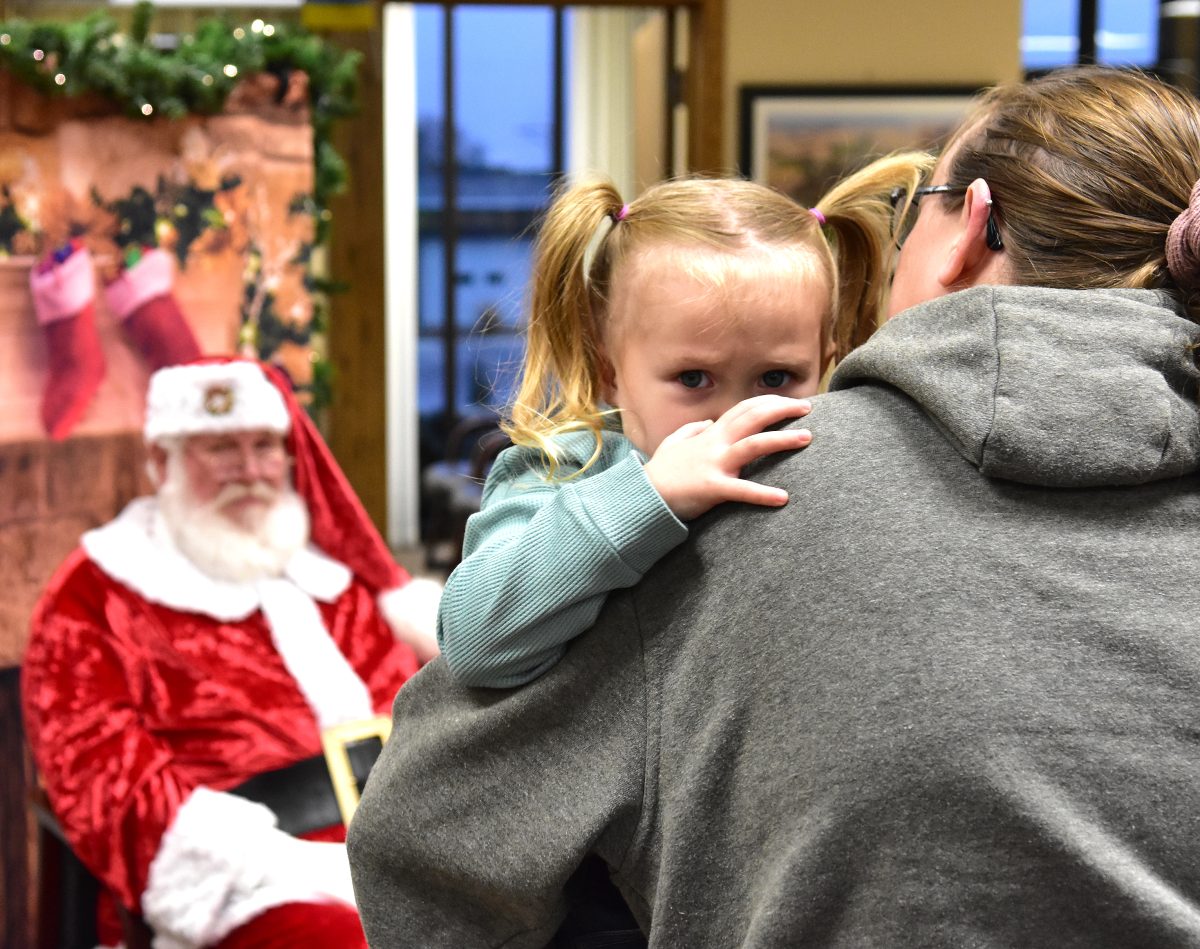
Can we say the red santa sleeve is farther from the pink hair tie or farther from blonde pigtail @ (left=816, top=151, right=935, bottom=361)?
the pink hair tie

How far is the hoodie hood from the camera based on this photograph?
0.88 meters

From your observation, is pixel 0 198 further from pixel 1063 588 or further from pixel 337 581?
pixel 1063 588

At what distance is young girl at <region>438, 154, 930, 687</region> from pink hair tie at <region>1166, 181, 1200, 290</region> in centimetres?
28

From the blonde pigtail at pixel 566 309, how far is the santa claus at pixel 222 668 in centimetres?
125

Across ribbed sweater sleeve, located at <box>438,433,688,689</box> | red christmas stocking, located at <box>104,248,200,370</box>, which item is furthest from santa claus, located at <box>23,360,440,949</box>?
ribbed sweater sleeve, located at <box>438,433,688,689</box>

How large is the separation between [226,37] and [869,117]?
2.62 metres

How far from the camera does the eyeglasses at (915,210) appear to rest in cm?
104

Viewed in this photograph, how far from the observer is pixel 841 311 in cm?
151

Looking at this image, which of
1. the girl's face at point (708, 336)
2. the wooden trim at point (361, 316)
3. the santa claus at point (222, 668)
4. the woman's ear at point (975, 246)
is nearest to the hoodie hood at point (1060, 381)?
the woman's ear at point (975, 246)

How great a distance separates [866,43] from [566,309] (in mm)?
3749

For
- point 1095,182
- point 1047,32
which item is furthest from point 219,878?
point 1047,32

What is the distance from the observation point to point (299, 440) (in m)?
2.67

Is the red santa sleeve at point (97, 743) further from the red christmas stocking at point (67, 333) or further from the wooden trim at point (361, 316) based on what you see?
the wooden trim at point (361, 316)

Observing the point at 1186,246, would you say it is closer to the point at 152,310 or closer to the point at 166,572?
the point at 166,572
